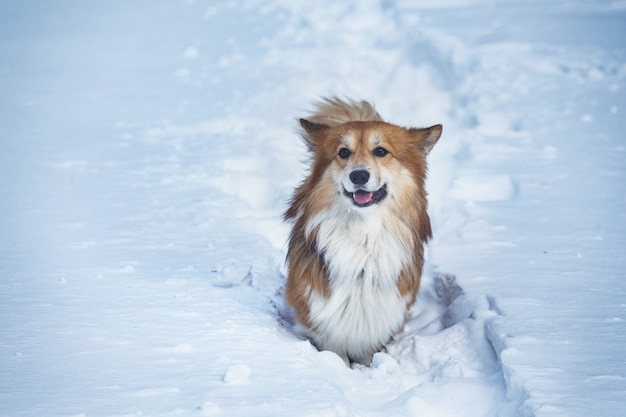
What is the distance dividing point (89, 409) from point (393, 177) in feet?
5.53

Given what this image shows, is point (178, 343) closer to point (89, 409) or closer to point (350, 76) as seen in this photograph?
point (89, 409)

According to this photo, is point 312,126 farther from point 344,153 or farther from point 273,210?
point 273,210

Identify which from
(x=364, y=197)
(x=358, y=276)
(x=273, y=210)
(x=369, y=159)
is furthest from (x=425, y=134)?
(x=273, y=210)

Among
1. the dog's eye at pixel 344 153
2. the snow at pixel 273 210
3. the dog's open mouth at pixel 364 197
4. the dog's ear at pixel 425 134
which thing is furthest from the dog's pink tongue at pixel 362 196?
the snow at pixel 273 210

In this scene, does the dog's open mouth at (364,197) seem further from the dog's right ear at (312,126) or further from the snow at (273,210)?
the snow at (273,210)

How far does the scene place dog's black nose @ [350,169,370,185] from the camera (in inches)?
125

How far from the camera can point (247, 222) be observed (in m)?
4.61

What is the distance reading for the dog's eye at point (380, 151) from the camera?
3.32 m

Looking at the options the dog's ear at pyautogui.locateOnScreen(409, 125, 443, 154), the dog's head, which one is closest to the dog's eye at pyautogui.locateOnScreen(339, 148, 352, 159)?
the dog's head

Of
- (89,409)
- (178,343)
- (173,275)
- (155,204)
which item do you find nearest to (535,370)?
(178,343)

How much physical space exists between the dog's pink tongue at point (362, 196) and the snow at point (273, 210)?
0.70 meters

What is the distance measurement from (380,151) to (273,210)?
183 centimetres

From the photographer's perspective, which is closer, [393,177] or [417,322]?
[393,177]

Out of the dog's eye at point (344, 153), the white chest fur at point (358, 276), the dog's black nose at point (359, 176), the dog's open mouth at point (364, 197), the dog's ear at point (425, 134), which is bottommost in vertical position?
the white chest fur at point (358, 276)
